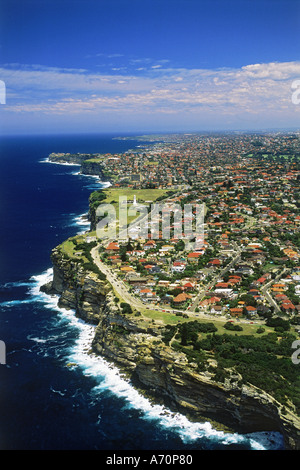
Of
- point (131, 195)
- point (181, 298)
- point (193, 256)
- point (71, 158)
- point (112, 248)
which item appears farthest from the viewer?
point (71, 158)

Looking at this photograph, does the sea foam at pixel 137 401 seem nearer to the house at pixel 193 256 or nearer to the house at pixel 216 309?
the house at pixel 216 309

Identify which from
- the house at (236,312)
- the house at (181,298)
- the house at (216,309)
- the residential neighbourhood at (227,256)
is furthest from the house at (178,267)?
the house at (236,312)

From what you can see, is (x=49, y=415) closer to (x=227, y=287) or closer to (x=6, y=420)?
(x=6, y=420)

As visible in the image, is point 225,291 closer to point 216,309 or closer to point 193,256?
point 216,309

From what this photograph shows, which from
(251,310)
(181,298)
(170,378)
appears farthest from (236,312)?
(170,378)

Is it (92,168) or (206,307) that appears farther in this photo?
(92,168)
